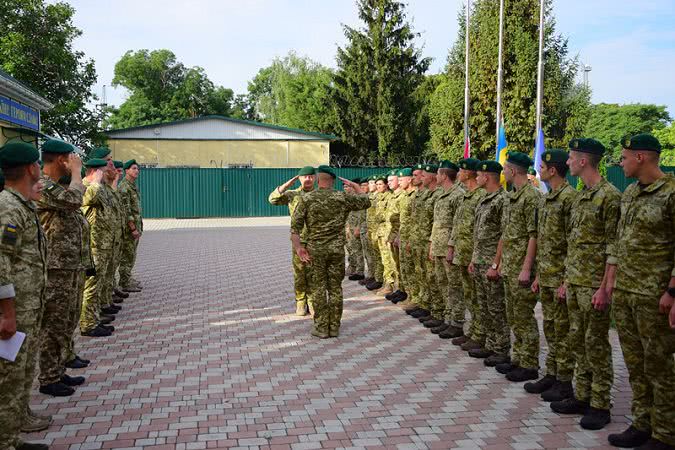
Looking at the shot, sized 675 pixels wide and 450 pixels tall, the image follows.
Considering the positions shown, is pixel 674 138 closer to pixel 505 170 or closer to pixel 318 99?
pixel 318 99

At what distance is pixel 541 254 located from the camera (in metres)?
5.18

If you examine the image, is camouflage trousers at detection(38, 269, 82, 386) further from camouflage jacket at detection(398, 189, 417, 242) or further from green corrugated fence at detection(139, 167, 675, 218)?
green corrugated fence at detection(139, 167, 675, 218)

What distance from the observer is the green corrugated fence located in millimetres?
26531

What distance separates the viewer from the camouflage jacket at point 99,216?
742cm

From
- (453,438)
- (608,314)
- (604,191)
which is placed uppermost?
(604,191)

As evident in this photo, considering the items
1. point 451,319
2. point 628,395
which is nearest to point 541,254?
point 628,395

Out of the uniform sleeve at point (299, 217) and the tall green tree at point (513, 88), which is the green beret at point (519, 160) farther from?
the tall green tree at point (513, 88)

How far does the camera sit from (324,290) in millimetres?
7363

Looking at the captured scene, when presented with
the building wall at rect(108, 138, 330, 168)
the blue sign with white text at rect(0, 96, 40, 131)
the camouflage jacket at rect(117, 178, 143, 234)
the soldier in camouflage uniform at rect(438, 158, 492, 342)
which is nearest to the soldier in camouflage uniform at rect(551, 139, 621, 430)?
the soldier in camouflage uniform at rect(438, 158, 492, 342)

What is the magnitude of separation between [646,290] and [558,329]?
1.24 meters

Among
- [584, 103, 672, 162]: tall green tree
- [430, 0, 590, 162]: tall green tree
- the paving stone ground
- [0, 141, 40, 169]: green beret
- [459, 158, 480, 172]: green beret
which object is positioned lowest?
the paving stone ground

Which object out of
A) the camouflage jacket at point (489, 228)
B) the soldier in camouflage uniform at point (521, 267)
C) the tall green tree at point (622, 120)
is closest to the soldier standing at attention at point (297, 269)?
the camouflage jacket at point (489, 228)

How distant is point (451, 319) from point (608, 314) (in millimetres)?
2953

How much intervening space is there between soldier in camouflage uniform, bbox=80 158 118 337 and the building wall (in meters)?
23.6
